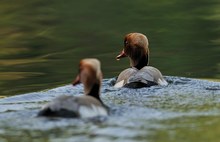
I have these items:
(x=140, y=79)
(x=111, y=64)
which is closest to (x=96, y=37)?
(x=111, y=64)

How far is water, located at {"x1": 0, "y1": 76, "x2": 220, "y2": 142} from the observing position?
33.6 ft

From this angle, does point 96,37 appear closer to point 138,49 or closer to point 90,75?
point 138,49

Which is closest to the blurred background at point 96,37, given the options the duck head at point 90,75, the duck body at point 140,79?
the duck body at point 140,79

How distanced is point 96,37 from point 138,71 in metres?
8.87

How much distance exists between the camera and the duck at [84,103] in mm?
11008

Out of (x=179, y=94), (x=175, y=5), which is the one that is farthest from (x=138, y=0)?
(x=179, y=94)

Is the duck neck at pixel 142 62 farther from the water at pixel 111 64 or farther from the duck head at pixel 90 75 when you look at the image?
the duck head at pixel 90 75

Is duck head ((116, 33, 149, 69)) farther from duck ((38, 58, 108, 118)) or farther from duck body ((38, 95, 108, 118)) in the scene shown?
duck body ((38, 95, 108, 118))

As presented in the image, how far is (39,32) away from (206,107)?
14607mm

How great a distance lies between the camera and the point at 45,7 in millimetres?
31922

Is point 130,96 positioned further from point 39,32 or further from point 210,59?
point 39,32

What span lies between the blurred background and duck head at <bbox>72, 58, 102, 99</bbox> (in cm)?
435

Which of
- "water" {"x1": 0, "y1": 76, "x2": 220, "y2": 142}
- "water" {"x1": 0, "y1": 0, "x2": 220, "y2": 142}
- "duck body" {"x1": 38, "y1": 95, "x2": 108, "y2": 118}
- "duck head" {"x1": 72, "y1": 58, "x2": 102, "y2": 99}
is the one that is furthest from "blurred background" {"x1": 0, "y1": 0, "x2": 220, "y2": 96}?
"duck body" {"x1": 38, "y1": 95, "x2": 108, "y2": 118}

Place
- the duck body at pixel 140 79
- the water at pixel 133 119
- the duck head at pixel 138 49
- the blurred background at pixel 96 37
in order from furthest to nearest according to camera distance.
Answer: the blurred background at pixel 96 37, the duck head at pixel 138 49, the duck body at pixel 140 79, the water at pixel 133 119
